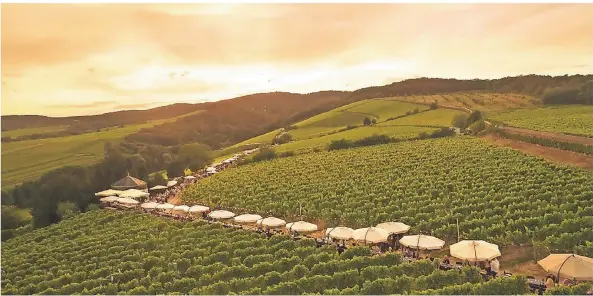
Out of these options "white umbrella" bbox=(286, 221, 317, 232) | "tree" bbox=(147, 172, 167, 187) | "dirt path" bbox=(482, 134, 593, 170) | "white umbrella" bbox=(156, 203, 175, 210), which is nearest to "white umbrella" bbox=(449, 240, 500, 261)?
"white umbrella" bbox=(286, 221, 317, 232)

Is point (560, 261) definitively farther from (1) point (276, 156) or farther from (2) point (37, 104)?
(1) point (276, 156)

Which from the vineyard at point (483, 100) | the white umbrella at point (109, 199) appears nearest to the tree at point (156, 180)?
the white umbrella at point (109, 199)

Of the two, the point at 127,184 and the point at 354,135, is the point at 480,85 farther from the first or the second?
the point at 127,184

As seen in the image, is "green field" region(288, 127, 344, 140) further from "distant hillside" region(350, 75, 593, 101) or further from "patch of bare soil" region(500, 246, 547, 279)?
"patch of bare soil" region(500, 246, 547, 279)

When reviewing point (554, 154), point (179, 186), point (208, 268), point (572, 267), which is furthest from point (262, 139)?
point (572, 267)

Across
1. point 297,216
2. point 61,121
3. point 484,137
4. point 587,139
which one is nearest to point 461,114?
point 484,137

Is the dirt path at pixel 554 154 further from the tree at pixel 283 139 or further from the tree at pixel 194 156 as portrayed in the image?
the tree at pixel 194 156
